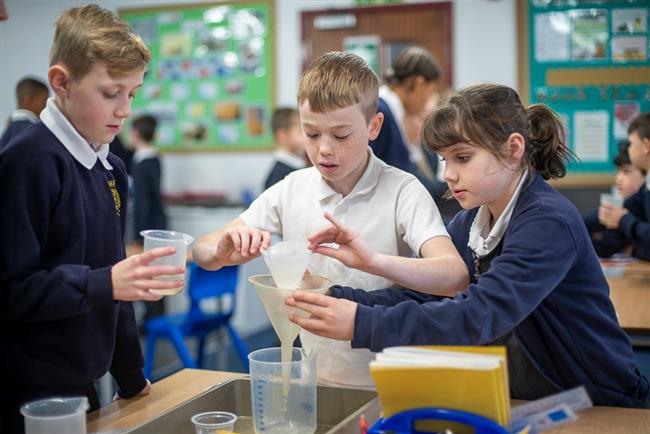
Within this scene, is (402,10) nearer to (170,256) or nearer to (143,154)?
(143,154)

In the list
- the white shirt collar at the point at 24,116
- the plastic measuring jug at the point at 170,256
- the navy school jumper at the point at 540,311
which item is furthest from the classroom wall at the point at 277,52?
the plastic measuring jug at the point at 170,256

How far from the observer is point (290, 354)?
145 cm

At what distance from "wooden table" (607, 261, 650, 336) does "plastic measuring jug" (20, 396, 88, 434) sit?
1579 mm

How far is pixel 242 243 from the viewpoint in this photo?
5.10ft

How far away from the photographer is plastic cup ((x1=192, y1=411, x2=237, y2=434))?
138cm

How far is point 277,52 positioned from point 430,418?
5395 mm

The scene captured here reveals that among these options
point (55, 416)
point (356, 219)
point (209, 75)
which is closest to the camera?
point (55, 416)

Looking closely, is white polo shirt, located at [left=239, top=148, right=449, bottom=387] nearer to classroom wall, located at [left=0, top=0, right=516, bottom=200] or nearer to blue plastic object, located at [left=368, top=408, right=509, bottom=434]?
blue plastic object, located at [left=368, top=408, right=509, bottom=434]

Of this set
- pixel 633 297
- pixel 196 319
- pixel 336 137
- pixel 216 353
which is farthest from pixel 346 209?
pixel 216 353

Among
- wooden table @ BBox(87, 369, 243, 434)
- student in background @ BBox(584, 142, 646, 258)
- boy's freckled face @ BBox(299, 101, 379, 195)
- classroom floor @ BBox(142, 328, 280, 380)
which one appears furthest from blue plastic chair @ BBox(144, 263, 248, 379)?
boy's freckled face @ BBox(299, 101, 379, 195)

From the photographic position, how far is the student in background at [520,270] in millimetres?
1367

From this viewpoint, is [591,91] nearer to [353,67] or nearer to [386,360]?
[353,67]

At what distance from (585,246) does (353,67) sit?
65 cm

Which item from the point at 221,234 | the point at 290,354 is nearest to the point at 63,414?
the point at 290,354
